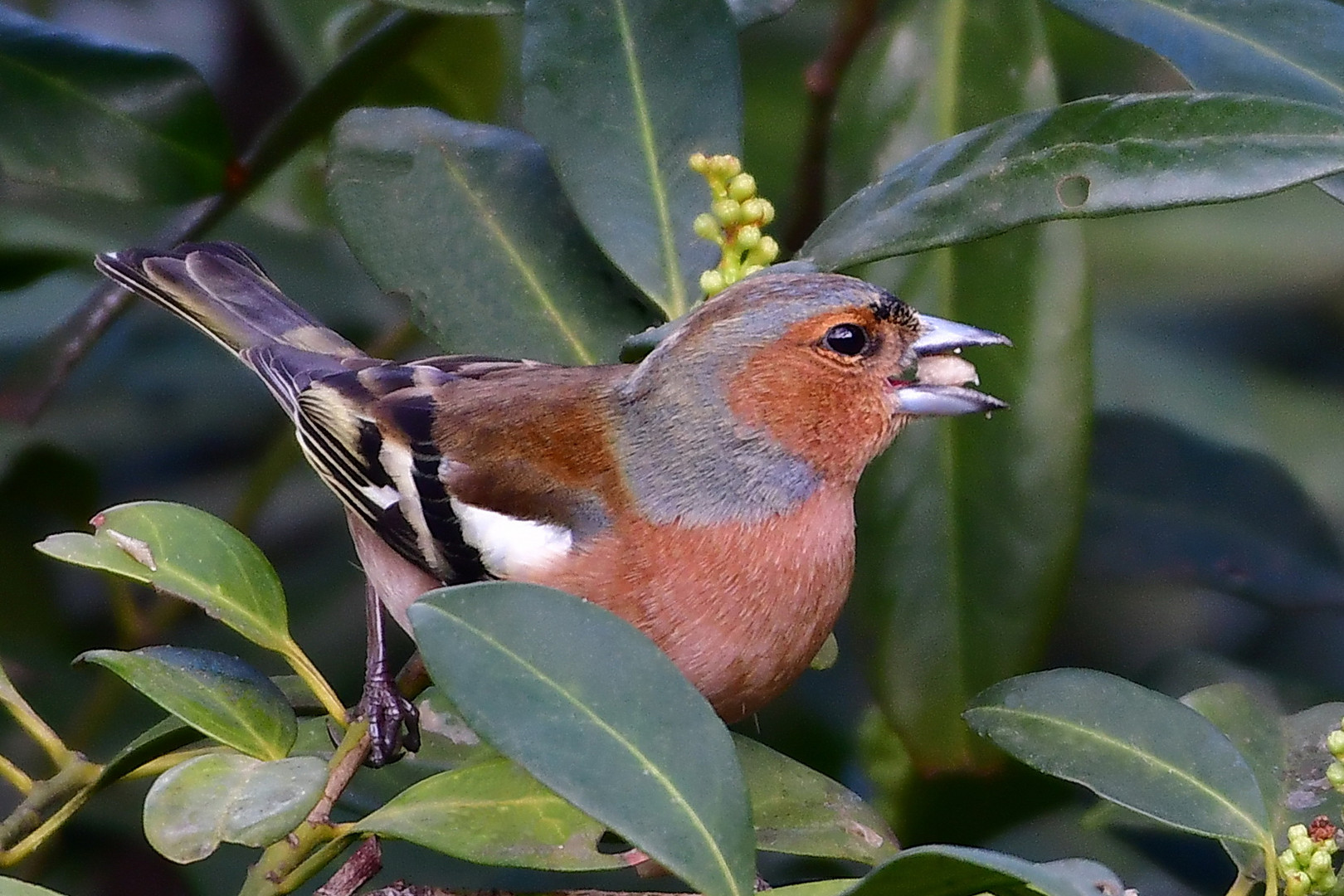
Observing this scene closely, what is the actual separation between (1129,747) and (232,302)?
1.73 m

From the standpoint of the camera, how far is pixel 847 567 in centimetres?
193

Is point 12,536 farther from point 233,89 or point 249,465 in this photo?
point 233,89

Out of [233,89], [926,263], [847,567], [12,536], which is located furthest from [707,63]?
[233,89]

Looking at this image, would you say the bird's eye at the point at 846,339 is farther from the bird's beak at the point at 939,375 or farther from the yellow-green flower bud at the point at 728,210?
the yellow-green flower bud at the point at 728,210

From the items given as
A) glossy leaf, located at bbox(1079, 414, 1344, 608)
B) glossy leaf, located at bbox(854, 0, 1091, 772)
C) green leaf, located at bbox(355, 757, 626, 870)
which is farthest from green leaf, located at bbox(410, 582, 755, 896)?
glossy leaf, located at bbox(1079, 414, 1344, 608)

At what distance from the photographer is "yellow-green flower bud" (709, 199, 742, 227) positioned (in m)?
1.70

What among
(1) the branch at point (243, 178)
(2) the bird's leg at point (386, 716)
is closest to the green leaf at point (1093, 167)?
(2) the bird's leg at point (386, 716)

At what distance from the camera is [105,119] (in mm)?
2297

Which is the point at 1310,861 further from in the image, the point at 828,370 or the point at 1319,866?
the point at 828,370

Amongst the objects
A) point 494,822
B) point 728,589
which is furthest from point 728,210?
point 494,822

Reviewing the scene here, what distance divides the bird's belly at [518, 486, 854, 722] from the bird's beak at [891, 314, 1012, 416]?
0.19 meters

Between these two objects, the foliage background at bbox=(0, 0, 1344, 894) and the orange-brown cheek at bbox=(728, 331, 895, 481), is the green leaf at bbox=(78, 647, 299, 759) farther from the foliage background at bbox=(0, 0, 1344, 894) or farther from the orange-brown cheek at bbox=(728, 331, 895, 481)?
the foliage background at bbox=(0, 0, 1344, 894)

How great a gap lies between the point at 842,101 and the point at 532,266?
54 centimetres

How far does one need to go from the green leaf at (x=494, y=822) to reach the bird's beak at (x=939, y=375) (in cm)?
82
